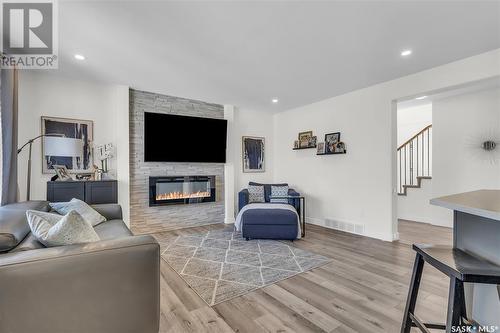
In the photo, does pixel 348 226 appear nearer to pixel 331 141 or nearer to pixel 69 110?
pixel 331 141

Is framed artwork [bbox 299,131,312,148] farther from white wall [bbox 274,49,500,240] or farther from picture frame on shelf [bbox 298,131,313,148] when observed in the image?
white wall [bbox 274,49,500,240]

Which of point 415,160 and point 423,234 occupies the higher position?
point 415,160

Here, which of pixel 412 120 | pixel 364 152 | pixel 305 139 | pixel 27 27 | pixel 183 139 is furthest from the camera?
pixel 412 120

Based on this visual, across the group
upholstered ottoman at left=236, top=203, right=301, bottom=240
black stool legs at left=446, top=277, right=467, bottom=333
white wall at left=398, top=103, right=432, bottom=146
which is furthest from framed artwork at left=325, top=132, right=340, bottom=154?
black stool legs at left=446, top=277, right=467, bottom=333

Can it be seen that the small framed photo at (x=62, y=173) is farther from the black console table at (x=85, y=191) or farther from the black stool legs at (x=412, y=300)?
the black stool legs at (x=412, y=300)

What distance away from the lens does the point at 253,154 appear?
18.1 ft

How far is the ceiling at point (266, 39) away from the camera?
1977 mm

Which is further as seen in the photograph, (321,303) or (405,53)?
(405,53)

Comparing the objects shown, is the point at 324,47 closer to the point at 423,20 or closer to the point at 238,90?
the point at 423,20

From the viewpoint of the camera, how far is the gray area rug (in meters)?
2.27

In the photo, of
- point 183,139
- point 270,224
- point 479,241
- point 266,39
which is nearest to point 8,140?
point 183,139

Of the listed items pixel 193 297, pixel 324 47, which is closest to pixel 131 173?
pixel 193 297

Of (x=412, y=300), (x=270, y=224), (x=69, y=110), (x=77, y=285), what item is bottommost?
(x=270, y=224)

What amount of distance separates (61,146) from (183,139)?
196cm
